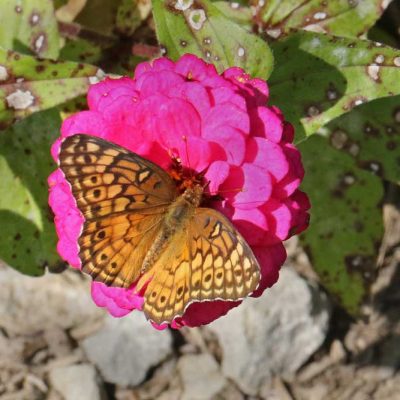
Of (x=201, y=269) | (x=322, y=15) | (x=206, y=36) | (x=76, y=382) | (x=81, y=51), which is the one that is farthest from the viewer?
(x=76, y=382)

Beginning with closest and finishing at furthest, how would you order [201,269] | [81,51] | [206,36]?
[201,269], [206,36], [81,51]

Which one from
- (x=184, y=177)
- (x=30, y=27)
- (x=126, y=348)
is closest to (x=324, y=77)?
(x=184, y=177)

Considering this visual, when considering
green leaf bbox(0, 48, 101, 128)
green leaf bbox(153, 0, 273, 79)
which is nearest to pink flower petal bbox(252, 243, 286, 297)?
green leaf bbox(153, 0, 273, 79)

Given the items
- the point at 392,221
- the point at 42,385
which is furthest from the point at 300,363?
the point at 42,385

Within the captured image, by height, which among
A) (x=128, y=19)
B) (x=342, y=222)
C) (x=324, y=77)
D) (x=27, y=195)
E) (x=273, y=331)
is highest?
(x=324, y=77)

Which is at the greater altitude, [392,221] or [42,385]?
[392,221]

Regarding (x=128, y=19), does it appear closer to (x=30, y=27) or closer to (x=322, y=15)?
(x=30, y=27)

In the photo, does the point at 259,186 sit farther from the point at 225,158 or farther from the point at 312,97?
the point at 312,97

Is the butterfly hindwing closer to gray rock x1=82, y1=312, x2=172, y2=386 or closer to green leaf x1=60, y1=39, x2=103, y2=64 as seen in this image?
green leaf x1=60, y1=39, x2=103, y2=64
